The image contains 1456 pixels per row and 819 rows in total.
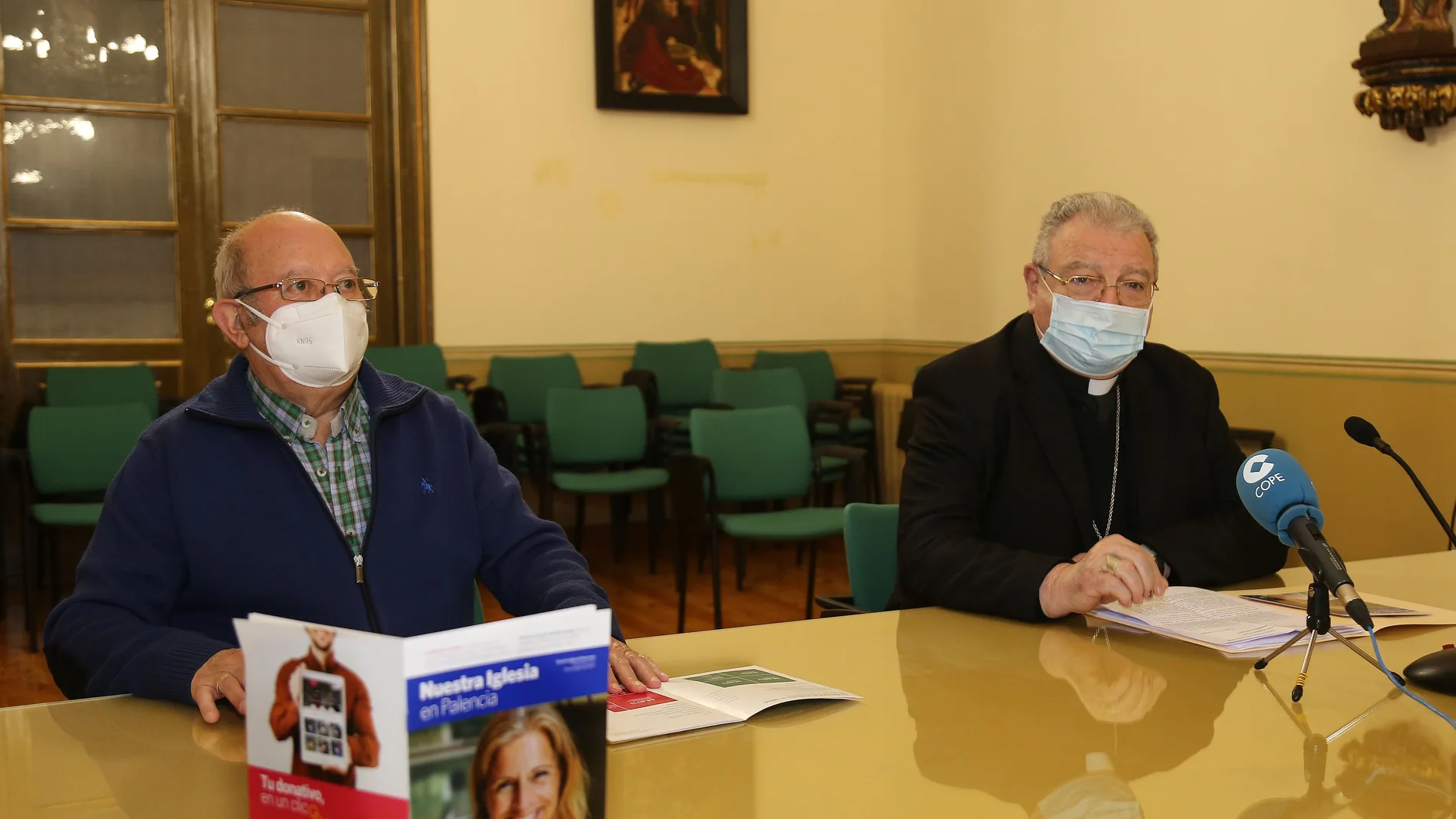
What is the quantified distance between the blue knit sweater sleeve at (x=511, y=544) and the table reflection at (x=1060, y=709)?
0.55 meters

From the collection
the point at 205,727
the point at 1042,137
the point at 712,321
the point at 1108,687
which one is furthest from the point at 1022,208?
the point at 205,727

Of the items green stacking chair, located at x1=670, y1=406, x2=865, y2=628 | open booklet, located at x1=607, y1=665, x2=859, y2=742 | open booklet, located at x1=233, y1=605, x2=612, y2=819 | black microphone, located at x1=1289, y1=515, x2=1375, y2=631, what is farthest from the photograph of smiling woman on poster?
green stacking chair, located at x1=670, y1=406, x2=865, y2=628

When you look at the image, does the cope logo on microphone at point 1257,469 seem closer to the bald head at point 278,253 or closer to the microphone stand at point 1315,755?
the microphone stand at point 1315,755

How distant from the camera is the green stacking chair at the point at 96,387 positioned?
5.97 metres

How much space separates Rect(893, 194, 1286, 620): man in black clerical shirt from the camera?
2.18 metres

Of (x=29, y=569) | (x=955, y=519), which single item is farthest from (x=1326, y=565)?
(x=29, y=569)

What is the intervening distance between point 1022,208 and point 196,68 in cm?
418

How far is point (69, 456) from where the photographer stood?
4.93 m

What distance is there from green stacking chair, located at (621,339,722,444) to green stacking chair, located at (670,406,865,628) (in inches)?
82.0

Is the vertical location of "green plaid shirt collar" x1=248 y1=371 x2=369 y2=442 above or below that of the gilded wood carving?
below

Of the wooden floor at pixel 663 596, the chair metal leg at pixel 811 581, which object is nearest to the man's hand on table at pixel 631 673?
the wooden floor at pixel 663 596

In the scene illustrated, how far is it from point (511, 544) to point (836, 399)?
5230mm

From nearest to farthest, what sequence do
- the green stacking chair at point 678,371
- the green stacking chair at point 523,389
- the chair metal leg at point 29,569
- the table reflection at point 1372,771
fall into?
the table reflection at point 1372,771 → the chair metal leg at point 29,569 → the green stacking chair at point 523,389 → the green stacking chair at point 678,371

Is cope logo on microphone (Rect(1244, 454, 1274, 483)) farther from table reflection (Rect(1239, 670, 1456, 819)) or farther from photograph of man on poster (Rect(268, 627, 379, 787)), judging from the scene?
photograph of man on poster (Rect(268, 627, 379, 787))
